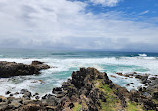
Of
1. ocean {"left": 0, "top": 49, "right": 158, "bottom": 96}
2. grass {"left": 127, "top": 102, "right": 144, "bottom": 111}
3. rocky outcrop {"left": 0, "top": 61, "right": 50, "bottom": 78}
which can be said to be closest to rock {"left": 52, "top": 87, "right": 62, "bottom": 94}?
ocean {"left": 0, "top": 49, "right": 158, "bottom": 96}

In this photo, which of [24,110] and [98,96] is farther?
[24,110]

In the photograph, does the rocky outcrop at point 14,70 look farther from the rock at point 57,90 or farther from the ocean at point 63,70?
the rock at point 57,90

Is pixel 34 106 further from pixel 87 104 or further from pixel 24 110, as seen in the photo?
pixel 87 104

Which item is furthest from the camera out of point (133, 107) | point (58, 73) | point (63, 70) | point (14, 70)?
point (63, 70)

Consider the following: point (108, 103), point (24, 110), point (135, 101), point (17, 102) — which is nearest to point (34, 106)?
point (24, 110)

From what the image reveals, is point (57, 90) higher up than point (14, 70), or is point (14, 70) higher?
point (14, 70)

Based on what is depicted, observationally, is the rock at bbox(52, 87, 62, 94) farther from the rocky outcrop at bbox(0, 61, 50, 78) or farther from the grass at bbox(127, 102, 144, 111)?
the rocky outcrop at bbox(0, 61, 50, 78)

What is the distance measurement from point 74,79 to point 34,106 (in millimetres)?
9982

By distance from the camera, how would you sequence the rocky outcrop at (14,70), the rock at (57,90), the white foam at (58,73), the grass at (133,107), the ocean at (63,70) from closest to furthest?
the grass at (133,107) → the rock at (57,90) → the white foam at (58,73) → the ocean at (63,70) → the rocky outcrop at (14,70)

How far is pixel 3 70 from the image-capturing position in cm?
2764

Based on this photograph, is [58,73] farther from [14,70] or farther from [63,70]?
[14,70]

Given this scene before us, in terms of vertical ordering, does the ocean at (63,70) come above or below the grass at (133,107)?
below

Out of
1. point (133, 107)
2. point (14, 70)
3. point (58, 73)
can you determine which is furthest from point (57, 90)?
point (14, 70)

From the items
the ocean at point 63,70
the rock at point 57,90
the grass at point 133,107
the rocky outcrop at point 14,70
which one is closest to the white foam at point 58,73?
the ocean at point 63,70
